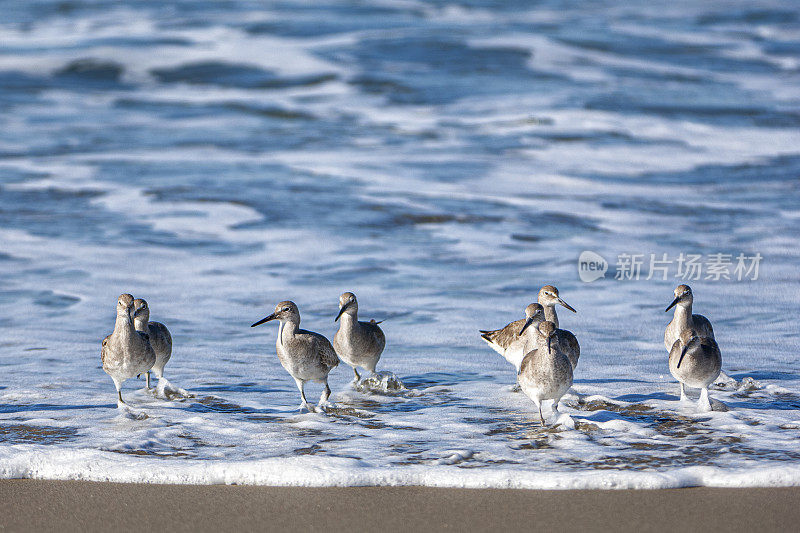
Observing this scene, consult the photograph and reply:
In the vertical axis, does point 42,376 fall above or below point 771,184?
below

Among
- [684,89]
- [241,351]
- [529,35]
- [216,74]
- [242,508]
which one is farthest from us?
[529,35]

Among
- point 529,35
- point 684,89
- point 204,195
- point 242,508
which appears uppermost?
point 529,35

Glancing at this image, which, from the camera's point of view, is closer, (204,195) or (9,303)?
(9,303)

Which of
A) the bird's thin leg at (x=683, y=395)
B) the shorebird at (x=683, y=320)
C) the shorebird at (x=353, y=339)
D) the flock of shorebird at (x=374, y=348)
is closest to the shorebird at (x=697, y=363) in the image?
the flock of shorebird at (x=374, y=348)

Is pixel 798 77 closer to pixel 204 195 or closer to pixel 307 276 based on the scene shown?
pixel 204 195

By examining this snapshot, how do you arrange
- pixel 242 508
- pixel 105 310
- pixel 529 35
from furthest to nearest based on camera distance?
pixel 529 35
pixel 105 310
pixel 242 508

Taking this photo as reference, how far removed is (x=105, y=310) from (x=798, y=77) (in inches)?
808

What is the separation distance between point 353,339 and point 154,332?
1.42 metres

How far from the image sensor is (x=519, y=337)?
22.7ft

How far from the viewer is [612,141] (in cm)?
1900

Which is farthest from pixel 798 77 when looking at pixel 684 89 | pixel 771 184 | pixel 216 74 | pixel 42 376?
pixel 42 376

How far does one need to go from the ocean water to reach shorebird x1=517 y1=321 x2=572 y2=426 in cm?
22

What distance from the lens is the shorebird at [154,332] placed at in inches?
274

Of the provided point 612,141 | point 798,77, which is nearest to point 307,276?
point 612,141
